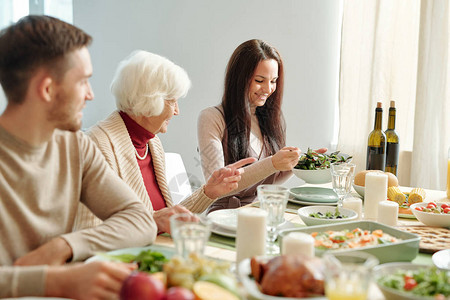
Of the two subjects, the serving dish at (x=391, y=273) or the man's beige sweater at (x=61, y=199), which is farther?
the man's beige sweater at (x=61, y=199)

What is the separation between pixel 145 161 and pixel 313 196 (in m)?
0.72

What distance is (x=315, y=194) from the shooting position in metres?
2.13

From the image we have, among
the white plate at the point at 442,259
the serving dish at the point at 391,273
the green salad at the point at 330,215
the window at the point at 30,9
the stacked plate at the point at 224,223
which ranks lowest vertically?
the white plate at the point at 442,259

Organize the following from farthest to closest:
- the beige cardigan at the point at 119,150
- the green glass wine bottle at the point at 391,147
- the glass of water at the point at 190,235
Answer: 1. the green glass wine bottle at the point at 391,147
2. the beige cardigan at the point at 119,150
3. the glass of water at the point at 190,235

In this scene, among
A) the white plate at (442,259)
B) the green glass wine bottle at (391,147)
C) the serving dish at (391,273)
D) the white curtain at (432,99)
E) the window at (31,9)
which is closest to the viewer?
the serving dish at (391,273)

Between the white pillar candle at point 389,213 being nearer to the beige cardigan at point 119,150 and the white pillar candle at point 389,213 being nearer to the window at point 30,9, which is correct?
the beige cardigan at point 119,150

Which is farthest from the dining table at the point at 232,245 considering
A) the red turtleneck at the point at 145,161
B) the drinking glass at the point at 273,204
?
the red turtleneck at the point at 145,161

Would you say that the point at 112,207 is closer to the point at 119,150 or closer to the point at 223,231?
the point at 223,231

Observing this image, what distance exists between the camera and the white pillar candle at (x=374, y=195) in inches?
71.4

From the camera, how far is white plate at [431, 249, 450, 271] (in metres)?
1.27

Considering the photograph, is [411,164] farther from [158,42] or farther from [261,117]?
[158,42]

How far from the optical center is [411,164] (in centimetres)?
347

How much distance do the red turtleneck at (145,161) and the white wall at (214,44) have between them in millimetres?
2128

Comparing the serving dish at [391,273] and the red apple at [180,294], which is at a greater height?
the red apple at [180,294]
